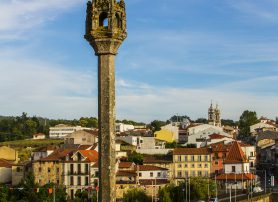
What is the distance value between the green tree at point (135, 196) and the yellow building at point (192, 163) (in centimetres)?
1645

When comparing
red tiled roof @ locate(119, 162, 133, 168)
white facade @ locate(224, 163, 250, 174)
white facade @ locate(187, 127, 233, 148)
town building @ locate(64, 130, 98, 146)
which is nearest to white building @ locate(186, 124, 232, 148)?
white facade @ locate(187, 127, 233, 148)

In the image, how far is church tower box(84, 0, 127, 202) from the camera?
2097 cm

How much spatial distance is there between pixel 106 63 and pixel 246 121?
135 meters

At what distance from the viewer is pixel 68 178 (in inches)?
2820

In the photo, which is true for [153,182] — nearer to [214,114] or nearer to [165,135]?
[165,135]

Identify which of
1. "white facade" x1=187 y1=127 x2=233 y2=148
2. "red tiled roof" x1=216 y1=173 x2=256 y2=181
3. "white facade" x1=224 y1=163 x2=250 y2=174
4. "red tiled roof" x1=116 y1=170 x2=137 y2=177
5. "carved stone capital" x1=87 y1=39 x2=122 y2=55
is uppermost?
"white facade" x1=187 y1=127 x2=233 y2=148

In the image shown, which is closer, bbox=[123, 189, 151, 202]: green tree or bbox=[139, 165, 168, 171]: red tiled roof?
bbox=[123, 189, 151, 202]: green tree

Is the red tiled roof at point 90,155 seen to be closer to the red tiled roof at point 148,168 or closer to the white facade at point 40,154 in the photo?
the red tiled roof at point 148,168

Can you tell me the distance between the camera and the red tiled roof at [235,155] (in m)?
82.2

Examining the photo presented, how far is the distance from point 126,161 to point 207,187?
17.7 meters

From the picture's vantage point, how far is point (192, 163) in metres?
82.2

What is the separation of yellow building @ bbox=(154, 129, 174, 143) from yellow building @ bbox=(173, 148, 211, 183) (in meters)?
28.5

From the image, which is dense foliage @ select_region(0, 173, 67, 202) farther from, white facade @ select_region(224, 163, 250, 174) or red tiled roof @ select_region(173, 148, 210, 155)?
white facade @ select_region(224, 163, 250, 174)

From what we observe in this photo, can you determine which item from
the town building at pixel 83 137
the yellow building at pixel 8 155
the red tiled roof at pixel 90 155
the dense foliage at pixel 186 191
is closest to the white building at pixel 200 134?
the town building at pixel 83 137
